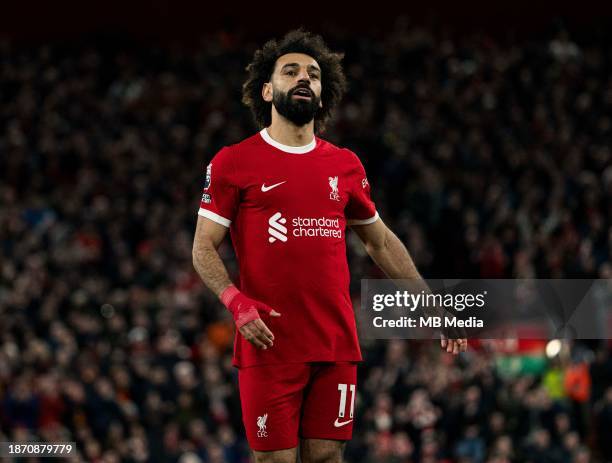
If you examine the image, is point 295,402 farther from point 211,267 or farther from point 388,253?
point 388,253

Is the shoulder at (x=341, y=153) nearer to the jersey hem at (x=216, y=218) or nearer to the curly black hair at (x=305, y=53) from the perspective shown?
the curly black hair at (x=305, y=53)

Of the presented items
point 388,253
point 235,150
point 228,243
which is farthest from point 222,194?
point 228,243

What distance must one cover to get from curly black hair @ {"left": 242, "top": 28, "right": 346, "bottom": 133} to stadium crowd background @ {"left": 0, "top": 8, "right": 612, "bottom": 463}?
8.22 metres

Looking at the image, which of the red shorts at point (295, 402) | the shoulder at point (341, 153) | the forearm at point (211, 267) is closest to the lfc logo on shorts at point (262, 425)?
the red shorts at point (295, 402)

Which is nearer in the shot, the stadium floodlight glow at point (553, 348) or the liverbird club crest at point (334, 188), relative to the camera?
the liverbird club crest at point (334, 188)

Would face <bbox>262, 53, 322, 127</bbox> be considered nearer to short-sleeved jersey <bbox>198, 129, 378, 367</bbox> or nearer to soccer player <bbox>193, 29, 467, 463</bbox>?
soccer player <bbox>193, 29, 467, 463</bbox>

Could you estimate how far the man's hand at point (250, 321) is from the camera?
5094 millimetres

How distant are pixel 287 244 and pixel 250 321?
475mm

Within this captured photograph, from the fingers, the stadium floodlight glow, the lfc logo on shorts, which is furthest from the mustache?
the stadium floodlight glow

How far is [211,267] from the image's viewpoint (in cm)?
539

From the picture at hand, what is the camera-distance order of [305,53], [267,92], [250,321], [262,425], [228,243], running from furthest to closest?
[228,243]
[267,92]
[305,53]
[262,425]
[250,321]

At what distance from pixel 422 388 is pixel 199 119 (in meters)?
7.95

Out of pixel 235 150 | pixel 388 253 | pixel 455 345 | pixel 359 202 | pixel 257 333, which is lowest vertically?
pixel 257 333

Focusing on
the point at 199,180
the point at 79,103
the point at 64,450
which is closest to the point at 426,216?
the point at 199,180
